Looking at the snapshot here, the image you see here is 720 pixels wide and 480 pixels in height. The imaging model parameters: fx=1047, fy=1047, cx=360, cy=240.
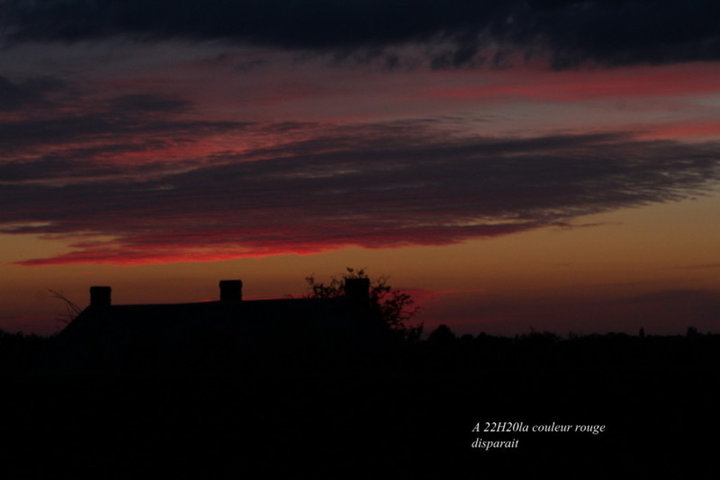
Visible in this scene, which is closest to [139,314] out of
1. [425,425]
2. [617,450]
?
[425,425]

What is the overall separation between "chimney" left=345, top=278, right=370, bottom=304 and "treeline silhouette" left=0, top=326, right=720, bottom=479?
475 cm

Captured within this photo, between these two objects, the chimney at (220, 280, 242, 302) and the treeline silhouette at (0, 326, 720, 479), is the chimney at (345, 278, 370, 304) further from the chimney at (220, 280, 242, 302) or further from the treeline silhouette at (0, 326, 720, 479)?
the chimney at (220, 280, 242, 302)

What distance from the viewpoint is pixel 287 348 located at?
54531 millimetres

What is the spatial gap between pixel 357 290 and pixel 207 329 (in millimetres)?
8711

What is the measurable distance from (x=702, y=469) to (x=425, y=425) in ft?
30.7

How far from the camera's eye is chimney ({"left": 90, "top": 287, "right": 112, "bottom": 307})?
58.9 metres

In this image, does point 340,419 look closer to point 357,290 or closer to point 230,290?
point 357,290

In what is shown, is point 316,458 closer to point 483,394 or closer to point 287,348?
point 483,394

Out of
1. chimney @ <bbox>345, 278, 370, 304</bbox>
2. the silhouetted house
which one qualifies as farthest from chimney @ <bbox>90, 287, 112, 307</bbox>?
chimney @ <bbox>345, 278, 370, 304</bbox>

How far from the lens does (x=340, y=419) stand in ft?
116

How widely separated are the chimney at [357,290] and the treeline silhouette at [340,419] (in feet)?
15.6

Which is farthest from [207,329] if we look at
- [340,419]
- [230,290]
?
[340,419]

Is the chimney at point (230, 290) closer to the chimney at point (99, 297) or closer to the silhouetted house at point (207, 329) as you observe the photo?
the silhouetted house at point (207, 329)

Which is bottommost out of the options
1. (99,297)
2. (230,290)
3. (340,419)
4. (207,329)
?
(340,419)
